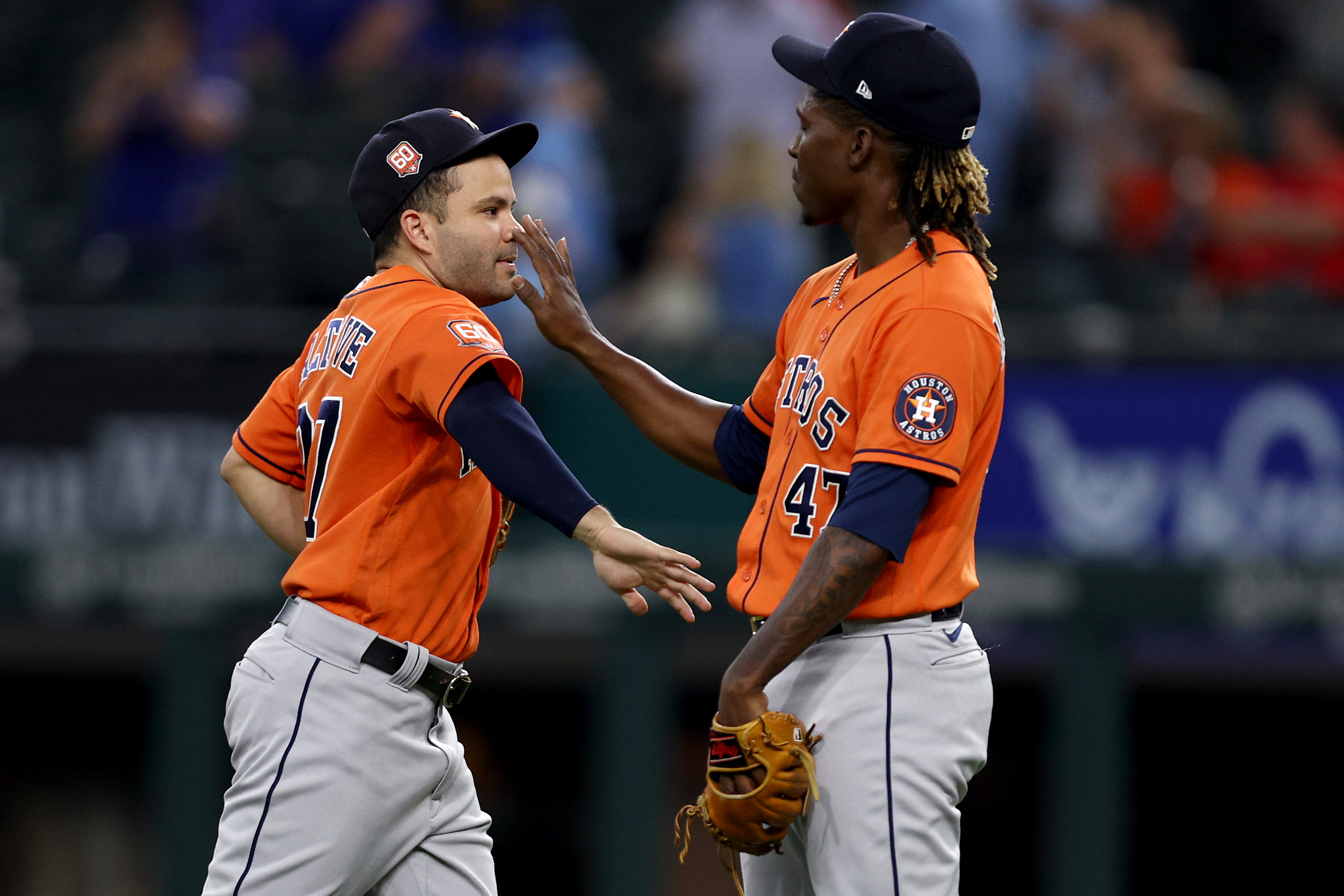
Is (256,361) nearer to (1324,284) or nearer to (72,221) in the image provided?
(72,221)

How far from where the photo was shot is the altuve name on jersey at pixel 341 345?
292 centimetres

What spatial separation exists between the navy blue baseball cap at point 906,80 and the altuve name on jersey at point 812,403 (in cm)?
41

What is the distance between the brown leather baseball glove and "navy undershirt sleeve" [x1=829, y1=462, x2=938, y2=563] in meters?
0.33

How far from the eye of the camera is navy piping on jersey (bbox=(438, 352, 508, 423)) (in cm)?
277

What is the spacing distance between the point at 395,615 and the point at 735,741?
1.94 feet

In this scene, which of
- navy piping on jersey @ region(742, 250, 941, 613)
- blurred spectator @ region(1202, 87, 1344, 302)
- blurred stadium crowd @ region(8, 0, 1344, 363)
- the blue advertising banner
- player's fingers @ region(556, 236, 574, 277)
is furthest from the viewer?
blurred stadium crowd @ region(8, 0, 1344, 363)

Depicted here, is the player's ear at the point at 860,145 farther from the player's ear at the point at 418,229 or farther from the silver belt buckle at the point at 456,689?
the silver belt buckle at the point at 456,689

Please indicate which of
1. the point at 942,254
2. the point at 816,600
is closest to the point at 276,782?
the point at 816,600

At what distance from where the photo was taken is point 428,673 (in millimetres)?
2953

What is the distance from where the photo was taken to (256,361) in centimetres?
634

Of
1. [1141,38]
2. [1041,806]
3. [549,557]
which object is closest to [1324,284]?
[1141,38]

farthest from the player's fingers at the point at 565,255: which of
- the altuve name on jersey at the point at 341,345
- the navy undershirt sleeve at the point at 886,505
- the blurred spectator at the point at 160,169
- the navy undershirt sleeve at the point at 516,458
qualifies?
the blurred spectator at the point at 160,169

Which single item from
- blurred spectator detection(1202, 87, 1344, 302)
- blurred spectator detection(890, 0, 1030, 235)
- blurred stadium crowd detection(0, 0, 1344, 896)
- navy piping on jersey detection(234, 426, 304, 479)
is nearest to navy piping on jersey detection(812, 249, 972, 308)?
navy piping on jersey detection(234, 426, 304, 479)

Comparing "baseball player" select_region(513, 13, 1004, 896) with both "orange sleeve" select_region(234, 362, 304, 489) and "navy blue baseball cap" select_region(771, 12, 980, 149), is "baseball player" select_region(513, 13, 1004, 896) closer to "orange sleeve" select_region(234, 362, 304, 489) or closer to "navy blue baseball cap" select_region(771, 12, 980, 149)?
"navy blue baseball cap" select_region(771, 12, 980, 149)
